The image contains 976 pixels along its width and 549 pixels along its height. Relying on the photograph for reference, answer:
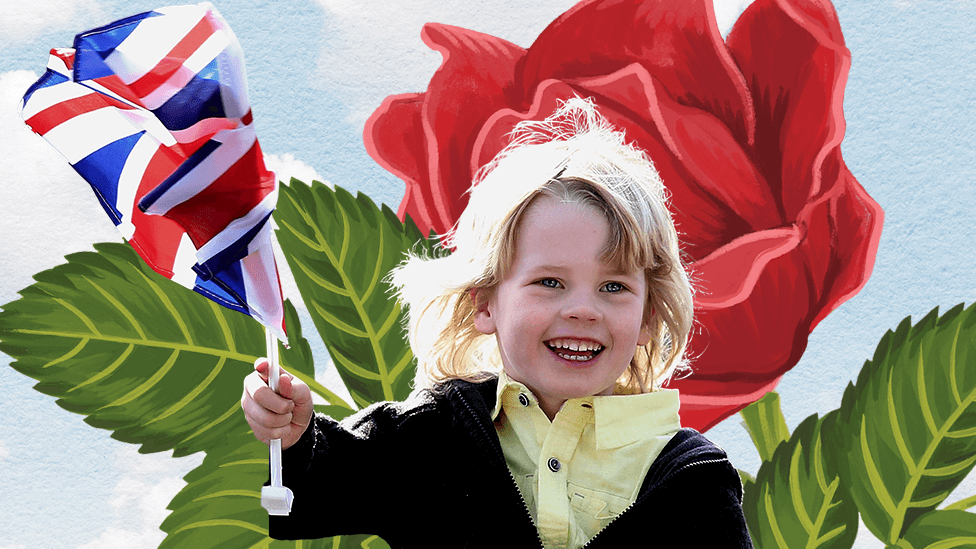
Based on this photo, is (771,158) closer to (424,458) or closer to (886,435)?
(886,435)

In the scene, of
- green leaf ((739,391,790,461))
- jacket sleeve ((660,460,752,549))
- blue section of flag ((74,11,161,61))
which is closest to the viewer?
blue section of flag ((74,11,161,61))

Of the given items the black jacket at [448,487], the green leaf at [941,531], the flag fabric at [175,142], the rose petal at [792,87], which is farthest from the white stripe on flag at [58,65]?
the green leaf at [941,531]

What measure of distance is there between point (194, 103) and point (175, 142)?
0.04 metres

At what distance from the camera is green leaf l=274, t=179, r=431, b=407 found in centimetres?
132

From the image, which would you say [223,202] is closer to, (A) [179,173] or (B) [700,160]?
(A) [179,173]

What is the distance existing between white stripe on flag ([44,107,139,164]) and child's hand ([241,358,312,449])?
213 mm

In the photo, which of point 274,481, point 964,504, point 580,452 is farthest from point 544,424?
point 964,504

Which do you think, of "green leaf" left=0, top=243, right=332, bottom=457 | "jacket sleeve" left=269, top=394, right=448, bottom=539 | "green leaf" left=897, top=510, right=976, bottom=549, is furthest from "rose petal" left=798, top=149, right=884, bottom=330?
"green leaf" left=0, top=243, right=332, bottom=457

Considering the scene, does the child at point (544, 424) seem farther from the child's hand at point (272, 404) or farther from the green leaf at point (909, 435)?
the green leaf at point (909, 435)

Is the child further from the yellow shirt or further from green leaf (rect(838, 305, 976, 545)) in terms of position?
green leaf (rect(838, 305, 976, 545))

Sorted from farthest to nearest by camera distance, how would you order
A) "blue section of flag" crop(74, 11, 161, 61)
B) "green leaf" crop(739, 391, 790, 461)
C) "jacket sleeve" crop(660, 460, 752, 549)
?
"green leaf" crop(739, 391, 790, 461) < "jacket sleeve" crop(660, 460, 752, 549) < "blue section of flag" crop(74, 11, 161, 61)

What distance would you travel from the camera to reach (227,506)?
129 centimetres

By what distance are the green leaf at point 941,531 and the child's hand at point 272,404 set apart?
91cm

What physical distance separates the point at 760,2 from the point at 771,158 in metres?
0.26
